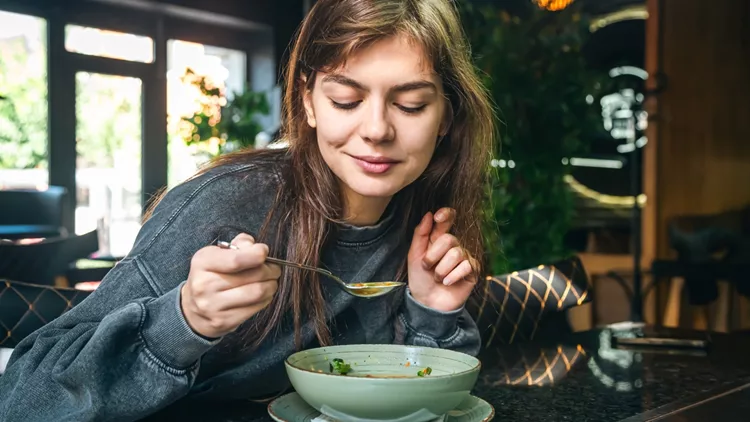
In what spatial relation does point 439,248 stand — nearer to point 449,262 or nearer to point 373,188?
point 449,262

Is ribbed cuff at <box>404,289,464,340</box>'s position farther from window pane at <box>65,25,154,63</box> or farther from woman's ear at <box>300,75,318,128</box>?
window pane at <box>65,25,154,63</box>

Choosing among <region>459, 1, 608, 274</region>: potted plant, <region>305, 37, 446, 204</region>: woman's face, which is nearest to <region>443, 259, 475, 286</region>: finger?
<region>305, 37, 446, 204</region>: woman's face

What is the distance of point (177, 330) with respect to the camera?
2.67 ft

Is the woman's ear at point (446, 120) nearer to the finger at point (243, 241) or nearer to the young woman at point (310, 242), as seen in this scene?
the young woman at point (310, 242)

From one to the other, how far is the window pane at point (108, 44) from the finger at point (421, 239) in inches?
227

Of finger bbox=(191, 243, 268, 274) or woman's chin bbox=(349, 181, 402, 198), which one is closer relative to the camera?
finger bbox=(191, 243, 268, 274)

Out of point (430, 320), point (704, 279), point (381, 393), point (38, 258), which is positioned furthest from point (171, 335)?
point (704, 279)

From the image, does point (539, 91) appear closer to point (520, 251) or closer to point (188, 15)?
point (520, 251)

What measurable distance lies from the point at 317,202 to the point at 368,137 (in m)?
0.14

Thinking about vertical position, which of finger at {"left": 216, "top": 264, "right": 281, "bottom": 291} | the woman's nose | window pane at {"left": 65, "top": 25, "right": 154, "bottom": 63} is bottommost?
finger at {"left": 216, "top": 264, "right": 281, "bottom": 291}

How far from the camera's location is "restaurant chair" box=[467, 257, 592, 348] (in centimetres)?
149

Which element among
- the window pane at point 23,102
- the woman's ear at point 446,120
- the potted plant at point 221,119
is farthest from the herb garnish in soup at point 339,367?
the window pane at point 23,102

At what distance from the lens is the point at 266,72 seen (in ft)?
24.9

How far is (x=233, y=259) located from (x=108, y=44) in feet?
20.5
